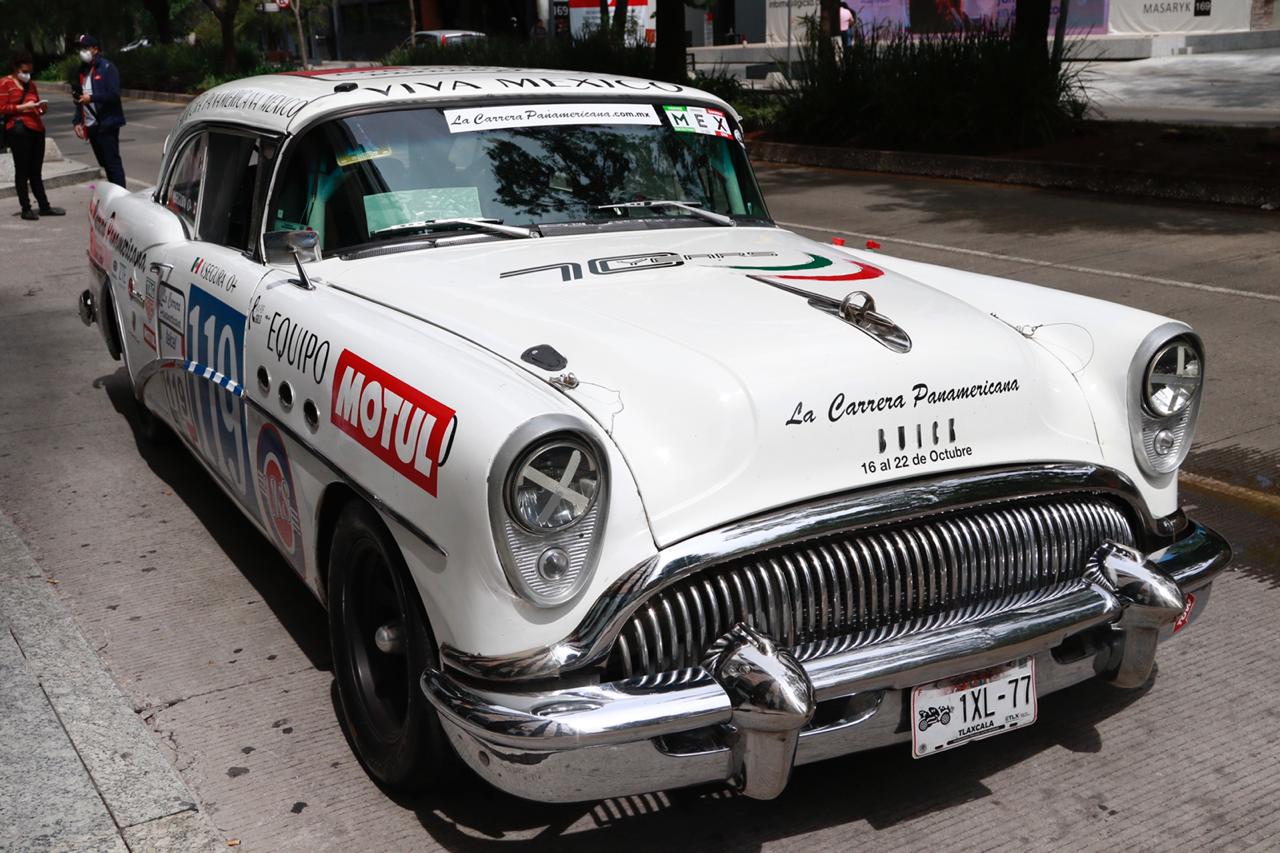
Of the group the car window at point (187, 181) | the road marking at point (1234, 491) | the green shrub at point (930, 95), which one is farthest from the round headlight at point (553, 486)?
the green shrub at point (930, 95)

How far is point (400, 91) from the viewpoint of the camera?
4.30m

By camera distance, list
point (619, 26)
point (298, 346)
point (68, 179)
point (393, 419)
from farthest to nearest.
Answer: point (619, 26), point (68, 179), point (298, 346), point (393, 419)

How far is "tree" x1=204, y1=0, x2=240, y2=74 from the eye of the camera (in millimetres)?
38500

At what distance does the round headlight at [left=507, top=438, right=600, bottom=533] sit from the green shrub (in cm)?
1319

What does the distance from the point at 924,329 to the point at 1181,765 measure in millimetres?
1277

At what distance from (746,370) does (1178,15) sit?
31.7m

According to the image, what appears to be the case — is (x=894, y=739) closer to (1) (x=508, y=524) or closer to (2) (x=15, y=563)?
(1) (x=508, y=524)

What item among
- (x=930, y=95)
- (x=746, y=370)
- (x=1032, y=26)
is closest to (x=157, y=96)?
(x=930, y=95)

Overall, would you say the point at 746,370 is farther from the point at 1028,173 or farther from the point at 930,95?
the point at 930,95

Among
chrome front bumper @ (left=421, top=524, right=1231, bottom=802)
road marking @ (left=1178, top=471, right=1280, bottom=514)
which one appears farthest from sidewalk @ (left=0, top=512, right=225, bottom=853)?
road marking @ (left=1178, top=471, right=1280, bottom=514)

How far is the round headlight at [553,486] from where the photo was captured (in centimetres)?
269

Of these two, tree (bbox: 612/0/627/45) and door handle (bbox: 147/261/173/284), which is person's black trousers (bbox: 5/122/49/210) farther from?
tree (bbox: 612/0/627/45)

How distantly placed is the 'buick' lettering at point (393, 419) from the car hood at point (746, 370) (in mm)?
140

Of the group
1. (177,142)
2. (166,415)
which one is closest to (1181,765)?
(166,415)
